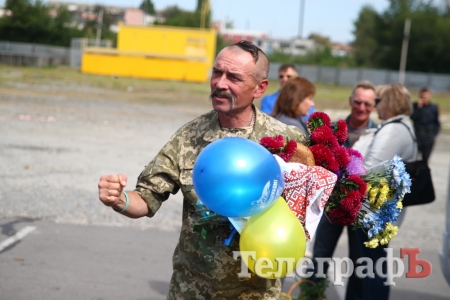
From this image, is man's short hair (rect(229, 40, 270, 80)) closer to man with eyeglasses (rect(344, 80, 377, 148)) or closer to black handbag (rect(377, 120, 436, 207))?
black handbag (rect(377, 120, 436, 207))

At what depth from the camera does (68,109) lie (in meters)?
20.1

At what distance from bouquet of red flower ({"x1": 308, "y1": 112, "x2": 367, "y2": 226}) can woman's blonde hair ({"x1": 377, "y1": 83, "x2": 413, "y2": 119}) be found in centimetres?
224

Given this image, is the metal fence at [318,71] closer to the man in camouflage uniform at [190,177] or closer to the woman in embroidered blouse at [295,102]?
the woman in embroidered blouse at [295,102]

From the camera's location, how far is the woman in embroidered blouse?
5.73m

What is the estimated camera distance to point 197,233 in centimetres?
315

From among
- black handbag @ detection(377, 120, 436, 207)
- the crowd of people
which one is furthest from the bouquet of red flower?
black handbag @ detection(377, 120, 436, 207)

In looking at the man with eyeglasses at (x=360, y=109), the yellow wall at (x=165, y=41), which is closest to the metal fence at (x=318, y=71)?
the yellow wall at (x=165, y=41)

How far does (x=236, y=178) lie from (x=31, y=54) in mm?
50329

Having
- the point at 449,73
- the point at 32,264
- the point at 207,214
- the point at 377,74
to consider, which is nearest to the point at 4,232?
the point at 32,264

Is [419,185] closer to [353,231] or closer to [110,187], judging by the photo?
[353,231]

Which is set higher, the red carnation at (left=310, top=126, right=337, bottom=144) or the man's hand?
the red carnation at (left=310, top=126, right=337, bottom=144)

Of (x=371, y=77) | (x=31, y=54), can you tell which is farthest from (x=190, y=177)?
(x=371, y=77)

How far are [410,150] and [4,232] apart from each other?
14.8 ft

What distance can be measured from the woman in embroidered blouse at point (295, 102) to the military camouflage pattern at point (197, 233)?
95.7 inches
